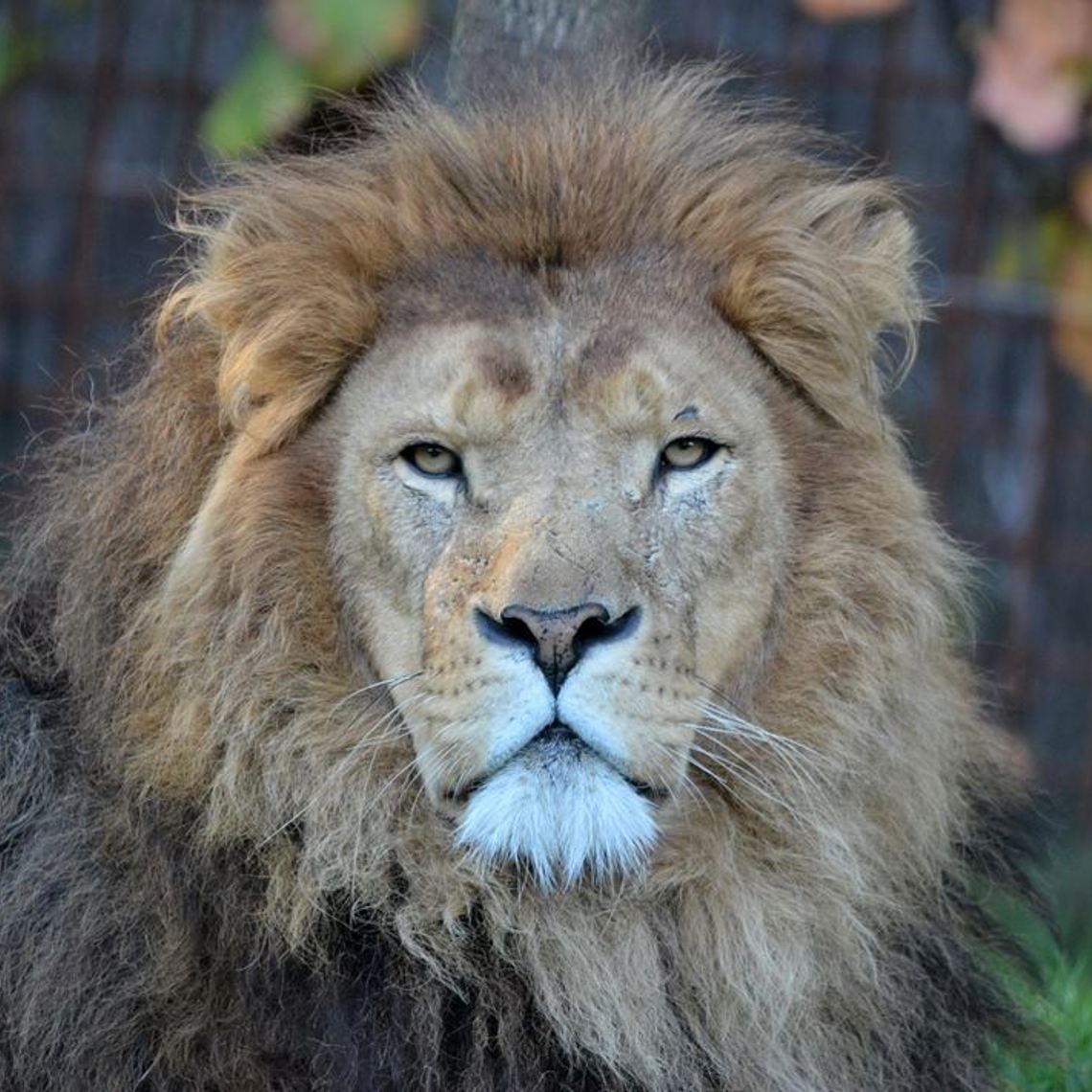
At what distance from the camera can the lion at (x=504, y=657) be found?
10.9 feet

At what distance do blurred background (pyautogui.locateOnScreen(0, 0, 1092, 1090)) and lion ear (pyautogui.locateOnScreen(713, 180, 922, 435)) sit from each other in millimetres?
3410

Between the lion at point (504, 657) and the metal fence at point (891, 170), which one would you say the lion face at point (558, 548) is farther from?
the metal fence at point (891, 170)

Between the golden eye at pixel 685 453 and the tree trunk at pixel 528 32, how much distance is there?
1371mm

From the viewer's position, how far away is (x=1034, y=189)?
7586mm

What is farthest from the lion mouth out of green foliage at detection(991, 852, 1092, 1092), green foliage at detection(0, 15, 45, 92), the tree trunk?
green foliage at detection(0, 15, 45, 92)

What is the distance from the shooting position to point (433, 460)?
11.3 ft

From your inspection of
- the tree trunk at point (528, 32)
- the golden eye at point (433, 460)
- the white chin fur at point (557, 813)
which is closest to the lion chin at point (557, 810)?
the white chin fur at point (557, 813)

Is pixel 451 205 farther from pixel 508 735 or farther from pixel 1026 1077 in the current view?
pixel 1026 1077

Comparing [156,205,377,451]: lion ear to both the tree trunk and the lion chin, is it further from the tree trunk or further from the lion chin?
the tree trunk

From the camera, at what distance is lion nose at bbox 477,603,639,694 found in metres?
3.10

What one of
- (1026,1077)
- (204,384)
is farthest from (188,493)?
(1026,1077)

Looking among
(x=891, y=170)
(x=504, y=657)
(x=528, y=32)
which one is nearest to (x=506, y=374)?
(x=504, y=657)

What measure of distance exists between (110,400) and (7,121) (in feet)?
12.9

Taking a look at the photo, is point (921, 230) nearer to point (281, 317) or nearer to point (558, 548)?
point (281, 317)
